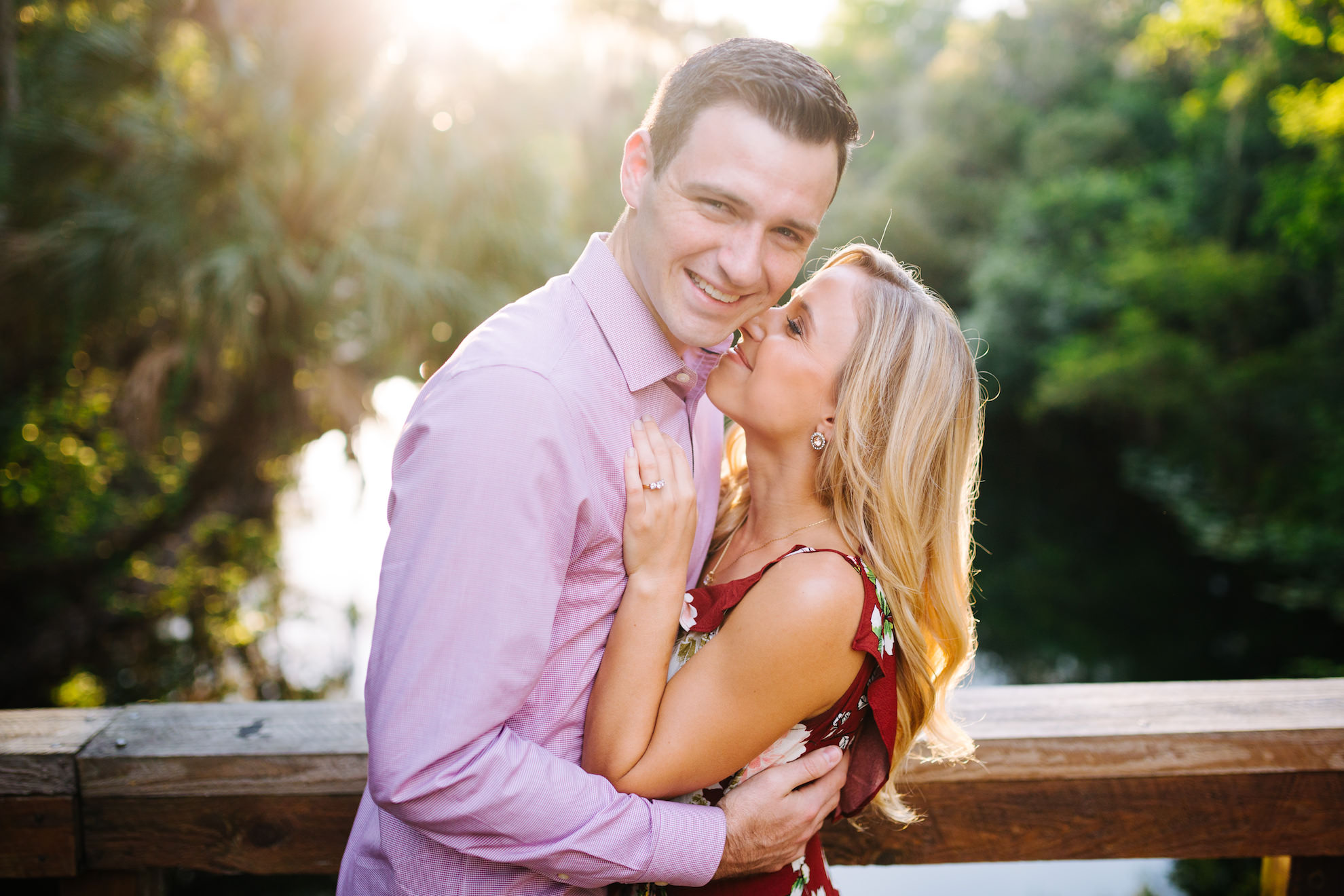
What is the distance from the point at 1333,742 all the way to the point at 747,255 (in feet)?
4.46

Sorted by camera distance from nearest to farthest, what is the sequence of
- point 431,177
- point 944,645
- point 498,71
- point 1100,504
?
point 944,645, point 431,177, point 498,71, point 1100,504

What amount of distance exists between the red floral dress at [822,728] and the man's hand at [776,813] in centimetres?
4

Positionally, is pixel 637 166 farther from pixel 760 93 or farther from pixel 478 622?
pixel 478 622

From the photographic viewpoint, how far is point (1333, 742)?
1.60 metres

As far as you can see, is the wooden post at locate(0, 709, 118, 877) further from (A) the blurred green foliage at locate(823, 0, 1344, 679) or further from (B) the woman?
(A) the blurred green foliage at locate(823, 0, 1344, 679)

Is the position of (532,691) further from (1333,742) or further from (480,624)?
(1333,742)

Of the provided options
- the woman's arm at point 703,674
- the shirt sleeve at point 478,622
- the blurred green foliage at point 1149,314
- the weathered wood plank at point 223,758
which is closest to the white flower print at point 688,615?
the woman's arm at point 703,674

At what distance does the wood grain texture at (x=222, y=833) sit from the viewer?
150cm

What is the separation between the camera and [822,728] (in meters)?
1.53

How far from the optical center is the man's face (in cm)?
150

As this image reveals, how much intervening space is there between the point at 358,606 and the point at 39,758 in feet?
21.0

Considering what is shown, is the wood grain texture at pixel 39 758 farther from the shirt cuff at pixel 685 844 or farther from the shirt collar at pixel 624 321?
the shirt collar at pixel 624 321

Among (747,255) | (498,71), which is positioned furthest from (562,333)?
(498,71)

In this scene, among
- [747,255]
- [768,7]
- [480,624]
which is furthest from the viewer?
[768,7]
